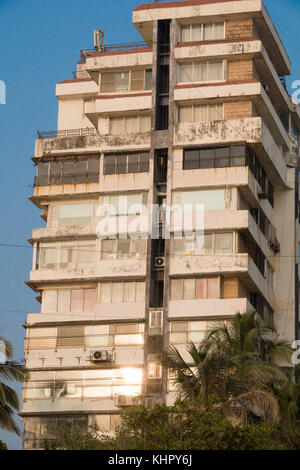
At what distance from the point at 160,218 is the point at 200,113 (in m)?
7.44

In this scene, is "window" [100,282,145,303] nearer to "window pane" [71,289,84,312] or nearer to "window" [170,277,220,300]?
"window pane" [71,289,84,312]

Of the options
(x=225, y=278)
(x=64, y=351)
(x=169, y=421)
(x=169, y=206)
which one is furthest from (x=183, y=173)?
(x=169, y=421)

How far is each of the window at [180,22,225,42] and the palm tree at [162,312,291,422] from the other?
69.8 ft

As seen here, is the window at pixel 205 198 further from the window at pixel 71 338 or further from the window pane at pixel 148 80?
the window at pixel 71 338

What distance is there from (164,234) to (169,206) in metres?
1.79

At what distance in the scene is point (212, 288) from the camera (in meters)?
79.1

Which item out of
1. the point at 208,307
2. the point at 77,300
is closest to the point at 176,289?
the point at 208,307

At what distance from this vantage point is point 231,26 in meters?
84.3

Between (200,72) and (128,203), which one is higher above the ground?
(200,72)

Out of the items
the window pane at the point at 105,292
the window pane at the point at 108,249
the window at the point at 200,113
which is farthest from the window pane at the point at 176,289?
the window at the point at 200,113

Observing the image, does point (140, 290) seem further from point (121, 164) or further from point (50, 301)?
point (121, 164)

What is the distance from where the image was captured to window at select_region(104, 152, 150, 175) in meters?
82.9

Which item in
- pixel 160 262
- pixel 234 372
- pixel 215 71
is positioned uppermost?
pixel 215 71

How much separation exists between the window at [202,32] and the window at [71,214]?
12.6 metres
